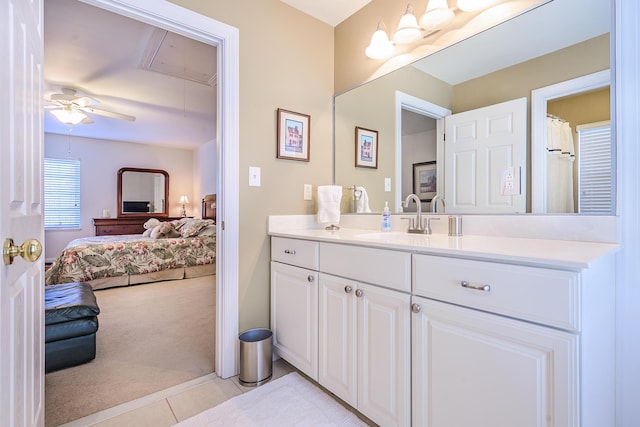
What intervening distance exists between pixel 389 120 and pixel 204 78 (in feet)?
7.28

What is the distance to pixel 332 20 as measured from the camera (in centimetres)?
235

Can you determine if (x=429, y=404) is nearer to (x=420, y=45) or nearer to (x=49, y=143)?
(x=420, y=45)

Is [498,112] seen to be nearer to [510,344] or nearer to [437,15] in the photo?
[437,15]

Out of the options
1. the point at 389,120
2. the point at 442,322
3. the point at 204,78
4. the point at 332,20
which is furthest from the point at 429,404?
the point at 204,78

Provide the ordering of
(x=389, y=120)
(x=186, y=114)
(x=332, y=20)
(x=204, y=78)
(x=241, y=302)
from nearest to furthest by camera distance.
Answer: (x=241, y=302)
(x=389, y=120)
(x=332, y=20)
(x=204, y=78)
(x=186, y=114)

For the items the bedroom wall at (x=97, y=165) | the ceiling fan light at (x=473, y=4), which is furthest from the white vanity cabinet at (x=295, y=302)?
the bedroom wall at (x=97, y=165)

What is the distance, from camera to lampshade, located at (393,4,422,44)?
70.3 inches

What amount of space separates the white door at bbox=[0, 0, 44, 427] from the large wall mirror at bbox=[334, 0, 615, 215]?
5.85 ft

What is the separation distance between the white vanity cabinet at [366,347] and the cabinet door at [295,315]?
2.6 inches

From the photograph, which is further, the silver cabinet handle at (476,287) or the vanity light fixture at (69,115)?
the vanity light fixture at (69,115)

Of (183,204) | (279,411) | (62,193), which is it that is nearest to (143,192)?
(183,204)

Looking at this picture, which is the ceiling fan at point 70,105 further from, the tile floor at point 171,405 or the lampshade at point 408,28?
the lampshade at point 408,28

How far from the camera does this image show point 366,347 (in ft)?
4.42

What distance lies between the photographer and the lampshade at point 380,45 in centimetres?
199
